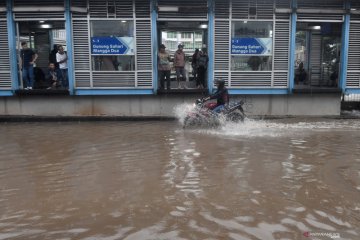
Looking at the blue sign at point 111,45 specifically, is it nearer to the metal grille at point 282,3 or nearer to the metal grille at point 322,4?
the metal grille at point 282,3

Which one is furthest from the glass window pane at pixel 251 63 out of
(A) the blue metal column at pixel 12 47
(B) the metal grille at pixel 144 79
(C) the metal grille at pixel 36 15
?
(A) the blue metal column at pixel 12 47

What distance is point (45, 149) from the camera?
9.56 m

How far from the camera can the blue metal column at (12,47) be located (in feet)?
46.2

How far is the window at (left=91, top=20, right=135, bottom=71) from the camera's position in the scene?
14367 millimetres

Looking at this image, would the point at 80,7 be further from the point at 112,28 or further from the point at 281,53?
the point at 281,53

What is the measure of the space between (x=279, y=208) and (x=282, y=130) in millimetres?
6471

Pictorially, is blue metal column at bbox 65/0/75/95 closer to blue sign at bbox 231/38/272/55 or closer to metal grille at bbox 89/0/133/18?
metal grille at bbox 89/0/133/18

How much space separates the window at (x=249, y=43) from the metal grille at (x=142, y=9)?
117 inches

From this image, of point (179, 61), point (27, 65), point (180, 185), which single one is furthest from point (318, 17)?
point (180, 185)

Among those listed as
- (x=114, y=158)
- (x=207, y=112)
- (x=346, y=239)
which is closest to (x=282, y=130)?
(x=207, y=112)

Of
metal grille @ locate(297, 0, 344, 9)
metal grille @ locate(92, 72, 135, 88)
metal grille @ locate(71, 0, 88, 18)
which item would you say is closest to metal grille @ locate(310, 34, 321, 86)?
metal grille @ locate(297, 0, 344, 9)

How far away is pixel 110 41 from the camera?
14.4m

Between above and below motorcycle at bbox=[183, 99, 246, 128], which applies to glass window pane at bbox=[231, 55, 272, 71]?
above

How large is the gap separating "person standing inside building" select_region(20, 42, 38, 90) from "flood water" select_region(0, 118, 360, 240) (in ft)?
11.8
